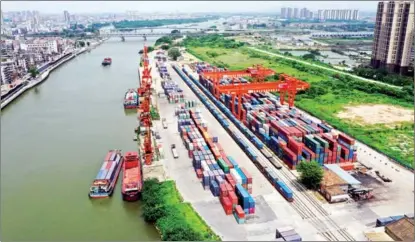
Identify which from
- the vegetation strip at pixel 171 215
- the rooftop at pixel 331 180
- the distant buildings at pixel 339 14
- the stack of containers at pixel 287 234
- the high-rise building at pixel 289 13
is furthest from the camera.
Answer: the high-rise building at pixel 289 13

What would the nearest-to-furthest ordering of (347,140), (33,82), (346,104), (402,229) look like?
(402,229)
(347,140)
(346,104)
(33,82)

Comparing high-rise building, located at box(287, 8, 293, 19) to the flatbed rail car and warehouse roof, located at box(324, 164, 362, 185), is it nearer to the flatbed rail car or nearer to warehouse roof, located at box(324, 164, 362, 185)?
the flatbed rail car

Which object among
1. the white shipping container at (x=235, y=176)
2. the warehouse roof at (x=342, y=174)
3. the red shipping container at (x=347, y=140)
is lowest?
the warehouse roof at (x=342, y=174)

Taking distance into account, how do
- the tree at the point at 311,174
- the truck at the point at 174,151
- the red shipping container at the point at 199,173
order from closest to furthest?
1. the tree at the point at 311,174
2. the red shipping container at the point at 199,173
3. the truck at the point at 174,151

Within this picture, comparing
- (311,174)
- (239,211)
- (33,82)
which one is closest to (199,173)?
(239,211)

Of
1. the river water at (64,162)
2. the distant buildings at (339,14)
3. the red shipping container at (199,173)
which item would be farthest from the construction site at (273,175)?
the distant buildings at (339,14)

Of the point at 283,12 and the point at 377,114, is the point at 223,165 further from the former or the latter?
the point at 283,12

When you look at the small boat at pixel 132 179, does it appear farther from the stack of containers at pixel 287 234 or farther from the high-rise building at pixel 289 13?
the high-rise building at pixel 289 13
